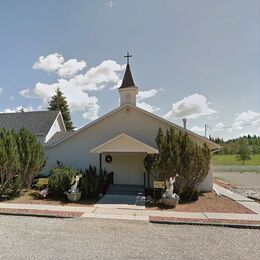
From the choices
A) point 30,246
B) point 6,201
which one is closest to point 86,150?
point 6,201

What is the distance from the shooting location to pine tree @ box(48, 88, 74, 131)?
41.3m

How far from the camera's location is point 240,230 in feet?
25.1

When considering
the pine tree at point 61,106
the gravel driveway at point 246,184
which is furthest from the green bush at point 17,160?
the pine tree at point 61,106

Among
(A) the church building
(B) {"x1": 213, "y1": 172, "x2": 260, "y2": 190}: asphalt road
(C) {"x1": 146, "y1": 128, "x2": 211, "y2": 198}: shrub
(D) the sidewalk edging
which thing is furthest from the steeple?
(B) {"x1": 213, "y1": 172, "x2": 260, "y2": 190}: asphalt road

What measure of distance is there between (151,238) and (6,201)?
8.03m

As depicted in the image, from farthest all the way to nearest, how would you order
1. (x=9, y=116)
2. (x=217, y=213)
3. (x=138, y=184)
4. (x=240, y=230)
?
(x=9, y=116) < (x=138, y=184) < (x=217, y=213) < (x=240, y=230)

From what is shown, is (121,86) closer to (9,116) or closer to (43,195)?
(43,195)

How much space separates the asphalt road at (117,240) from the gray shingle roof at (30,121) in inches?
545

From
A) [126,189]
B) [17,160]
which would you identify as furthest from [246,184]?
[17,160]

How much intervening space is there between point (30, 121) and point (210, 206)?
59.6 feet

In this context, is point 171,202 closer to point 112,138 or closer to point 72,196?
point 72,196

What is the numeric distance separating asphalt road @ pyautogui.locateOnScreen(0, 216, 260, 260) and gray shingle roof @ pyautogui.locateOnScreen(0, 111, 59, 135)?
13.8m

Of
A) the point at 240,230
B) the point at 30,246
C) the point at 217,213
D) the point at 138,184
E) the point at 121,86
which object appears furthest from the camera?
the point at 121,86

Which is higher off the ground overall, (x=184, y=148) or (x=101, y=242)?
(x=184, y=148)
